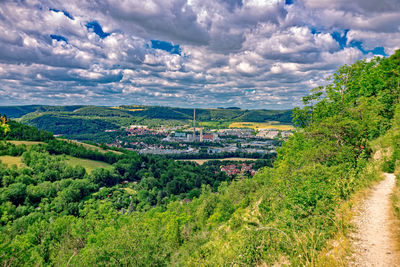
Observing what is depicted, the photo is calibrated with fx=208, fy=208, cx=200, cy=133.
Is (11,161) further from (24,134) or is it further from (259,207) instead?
(259,207)

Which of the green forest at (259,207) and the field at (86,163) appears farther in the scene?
the field at (86,163)

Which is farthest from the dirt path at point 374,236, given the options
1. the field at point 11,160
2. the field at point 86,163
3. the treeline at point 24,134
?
the treeline at point 24,134

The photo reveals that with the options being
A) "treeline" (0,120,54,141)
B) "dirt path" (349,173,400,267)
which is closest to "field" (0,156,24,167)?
"treeline" (0,120,54,141)

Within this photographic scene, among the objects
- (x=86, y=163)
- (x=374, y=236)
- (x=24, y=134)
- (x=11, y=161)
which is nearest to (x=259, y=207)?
(x=374, y=236)

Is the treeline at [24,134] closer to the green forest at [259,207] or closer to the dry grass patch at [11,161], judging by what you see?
the dry grass patch at [11,161]

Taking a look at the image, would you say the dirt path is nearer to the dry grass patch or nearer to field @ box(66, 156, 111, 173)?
field @ box(66, 156, 111, 173)

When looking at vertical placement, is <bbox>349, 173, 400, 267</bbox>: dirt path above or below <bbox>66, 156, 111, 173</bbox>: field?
above
